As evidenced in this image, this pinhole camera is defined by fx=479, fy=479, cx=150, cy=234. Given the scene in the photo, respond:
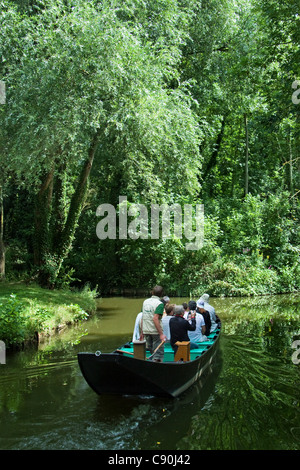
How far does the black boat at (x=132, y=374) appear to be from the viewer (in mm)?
7387

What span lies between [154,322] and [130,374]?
1067mm

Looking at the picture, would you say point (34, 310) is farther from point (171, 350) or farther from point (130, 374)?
point (130, 374)

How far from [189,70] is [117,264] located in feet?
34.8

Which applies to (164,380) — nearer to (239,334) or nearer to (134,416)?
(134,416)

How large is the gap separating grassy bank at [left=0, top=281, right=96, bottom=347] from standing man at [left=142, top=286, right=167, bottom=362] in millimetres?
4416

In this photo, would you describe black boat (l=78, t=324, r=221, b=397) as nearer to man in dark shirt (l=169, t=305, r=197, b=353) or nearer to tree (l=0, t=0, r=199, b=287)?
man in dark shirt (l=169, t=305, r=197, b=353)

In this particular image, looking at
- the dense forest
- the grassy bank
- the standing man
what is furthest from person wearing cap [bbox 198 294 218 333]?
the grassy bank

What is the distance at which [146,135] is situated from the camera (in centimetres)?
1510

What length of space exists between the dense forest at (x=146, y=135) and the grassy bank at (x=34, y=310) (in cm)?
148

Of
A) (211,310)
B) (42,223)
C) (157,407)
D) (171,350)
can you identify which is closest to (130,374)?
(157,407)

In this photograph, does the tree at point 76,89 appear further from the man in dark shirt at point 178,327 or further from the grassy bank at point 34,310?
the man in dark shirt at point 178,327

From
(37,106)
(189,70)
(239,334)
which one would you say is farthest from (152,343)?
(189,70)

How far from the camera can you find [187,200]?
22.5 metres

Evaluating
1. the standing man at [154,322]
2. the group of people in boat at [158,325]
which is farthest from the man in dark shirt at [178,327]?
the standing man at [154,322]
